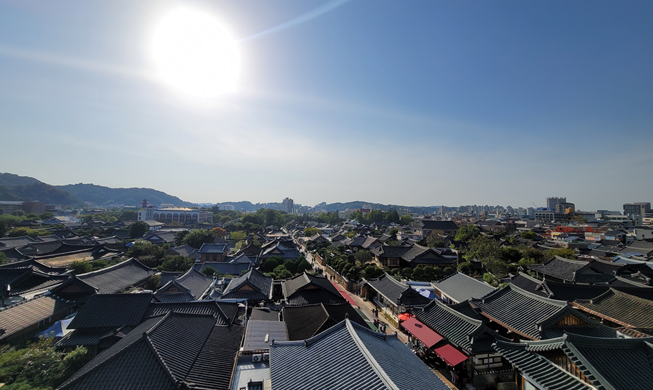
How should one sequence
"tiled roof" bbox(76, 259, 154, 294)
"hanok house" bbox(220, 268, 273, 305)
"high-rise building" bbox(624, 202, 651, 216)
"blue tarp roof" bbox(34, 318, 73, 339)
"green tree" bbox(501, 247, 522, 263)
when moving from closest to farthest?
"blue tarp roof" bbox(34, 318, 73, 339), "tiled roof" bbox(76, 259, 154, 294), "hanok house" bbox(220, 268, 273, 305), "green tree" bbox(501, 247, 522, 263), "high-rise building" bbox(624, 202, 651, 216)

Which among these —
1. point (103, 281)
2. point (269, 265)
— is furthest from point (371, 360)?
point (269, 265)

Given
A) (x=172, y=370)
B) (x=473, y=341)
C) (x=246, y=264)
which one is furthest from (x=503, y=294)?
(x=246, y=264)

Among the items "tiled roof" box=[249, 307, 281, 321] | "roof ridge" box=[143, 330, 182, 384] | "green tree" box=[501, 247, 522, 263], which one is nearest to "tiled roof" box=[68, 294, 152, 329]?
"tiled roof" box=[249, 307, 281, 321]

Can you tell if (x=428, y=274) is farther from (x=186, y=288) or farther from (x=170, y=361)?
(x=170, y=361)

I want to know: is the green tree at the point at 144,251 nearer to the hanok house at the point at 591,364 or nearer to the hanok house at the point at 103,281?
the hanok house at the point at 103,281

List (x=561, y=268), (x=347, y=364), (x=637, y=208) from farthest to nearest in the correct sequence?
(x=637, y=208)
(x=561, y=268)
(x=347, y=364)

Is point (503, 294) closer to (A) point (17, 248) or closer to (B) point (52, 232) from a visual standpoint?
(A) point (17, 248)

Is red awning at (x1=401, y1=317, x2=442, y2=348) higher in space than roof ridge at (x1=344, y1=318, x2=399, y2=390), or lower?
lower

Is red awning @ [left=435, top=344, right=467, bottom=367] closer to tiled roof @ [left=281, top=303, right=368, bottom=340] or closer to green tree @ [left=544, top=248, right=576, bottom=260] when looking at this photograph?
tiled roof @ [left=281, top=303, right=368, bottom=340]
